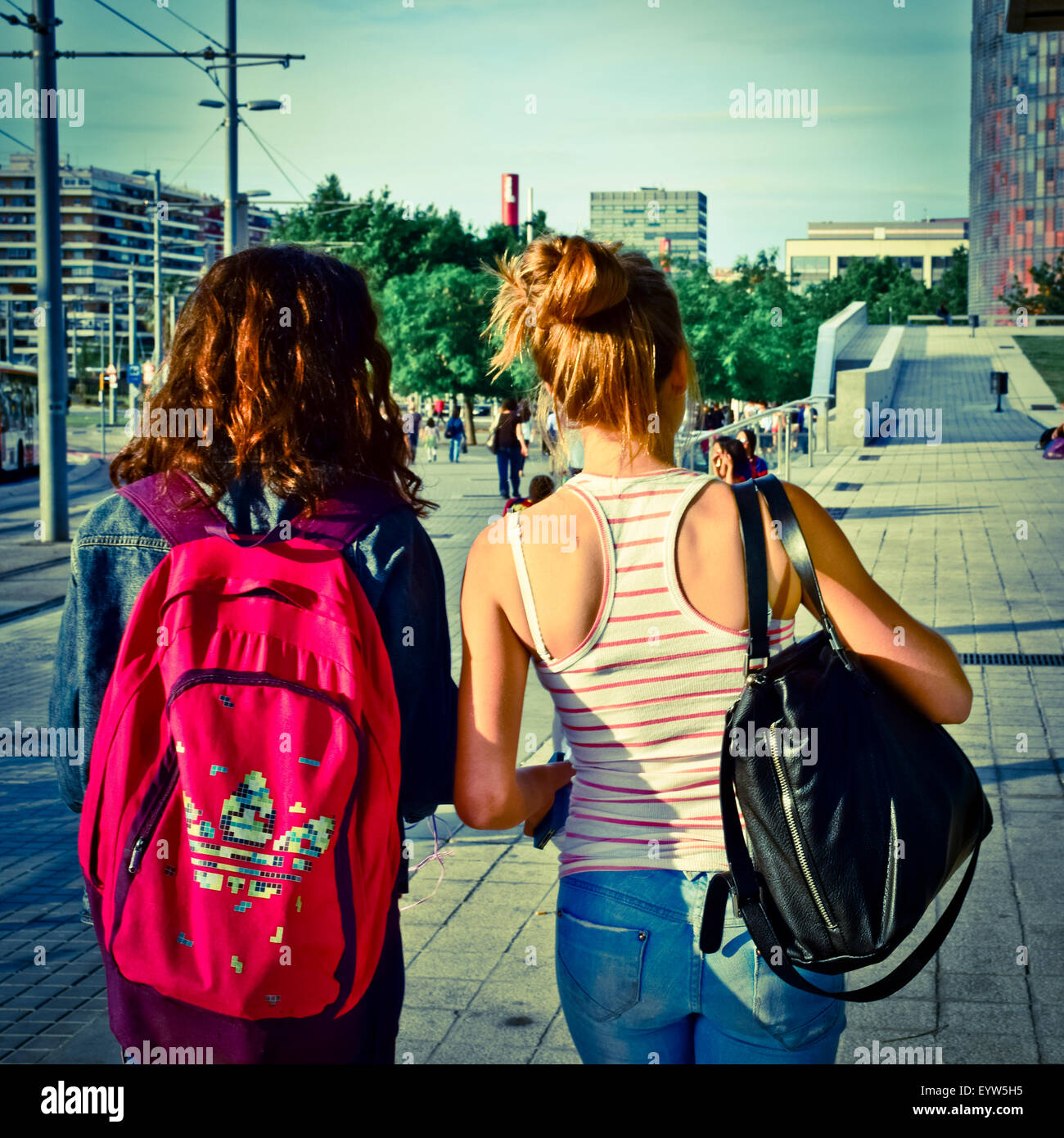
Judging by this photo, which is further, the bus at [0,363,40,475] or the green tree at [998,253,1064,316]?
the green tree at [998,253,1064,316]

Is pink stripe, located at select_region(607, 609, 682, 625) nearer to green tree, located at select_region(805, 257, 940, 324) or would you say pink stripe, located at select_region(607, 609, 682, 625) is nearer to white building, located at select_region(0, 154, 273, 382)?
green tree, located at select_region(805, 257, 940, 324)

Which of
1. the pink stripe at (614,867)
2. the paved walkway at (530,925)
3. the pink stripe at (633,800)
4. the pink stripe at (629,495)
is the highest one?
the pink stripe at (629,495)

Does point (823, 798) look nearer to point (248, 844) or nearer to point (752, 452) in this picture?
point (248, 844)

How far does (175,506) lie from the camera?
186 cm

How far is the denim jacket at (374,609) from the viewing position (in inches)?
71.7

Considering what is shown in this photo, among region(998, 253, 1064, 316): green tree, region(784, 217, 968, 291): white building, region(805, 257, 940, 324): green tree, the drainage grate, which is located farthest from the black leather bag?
region(784, 217, 968, 291): white building

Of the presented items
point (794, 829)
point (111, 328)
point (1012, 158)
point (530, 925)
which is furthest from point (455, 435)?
point (1012, 158)

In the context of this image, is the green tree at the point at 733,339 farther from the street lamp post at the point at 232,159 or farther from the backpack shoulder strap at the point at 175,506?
the backpack shoulder strap at the point at 175,506

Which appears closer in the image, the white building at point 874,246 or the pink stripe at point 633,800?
the pink stripe at point 633,800

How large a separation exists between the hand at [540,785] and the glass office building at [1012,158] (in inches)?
4525

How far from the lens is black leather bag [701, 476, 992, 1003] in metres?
1.66

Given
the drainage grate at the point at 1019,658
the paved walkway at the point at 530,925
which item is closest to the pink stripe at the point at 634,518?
the paved walkway at the point at 530,925

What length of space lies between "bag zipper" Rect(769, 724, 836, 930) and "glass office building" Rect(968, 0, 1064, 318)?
378ft

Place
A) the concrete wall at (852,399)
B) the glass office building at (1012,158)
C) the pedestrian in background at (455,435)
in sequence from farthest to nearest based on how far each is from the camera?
the glass office building at (1012,158) → the pedestrian in background at (455,435) → the concrete wall at (852,399)
